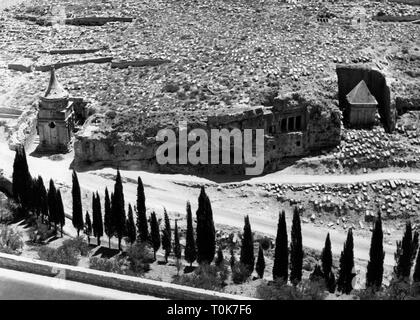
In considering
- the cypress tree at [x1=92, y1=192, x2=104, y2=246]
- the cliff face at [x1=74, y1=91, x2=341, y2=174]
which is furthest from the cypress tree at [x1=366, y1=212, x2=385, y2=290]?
the cypress tree at [x1=92, y1=192, x2=104, y2=246]

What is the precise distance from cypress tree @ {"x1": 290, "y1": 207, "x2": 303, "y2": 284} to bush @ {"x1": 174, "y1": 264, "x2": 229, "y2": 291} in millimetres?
3820

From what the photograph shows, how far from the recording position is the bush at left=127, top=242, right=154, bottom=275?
44.5 metres

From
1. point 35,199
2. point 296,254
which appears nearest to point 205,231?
point 296,254

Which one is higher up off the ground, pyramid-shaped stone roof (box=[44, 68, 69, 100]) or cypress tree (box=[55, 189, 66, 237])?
pyramid-shaped stone roof (box=[44, 68, 69, 100])

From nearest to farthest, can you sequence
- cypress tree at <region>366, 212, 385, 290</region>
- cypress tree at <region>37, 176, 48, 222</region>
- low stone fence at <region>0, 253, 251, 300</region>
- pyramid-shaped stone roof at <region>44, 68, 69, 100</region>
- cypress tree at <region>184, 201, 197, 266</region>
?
low stone fence at <region>0, 253, 251, 300</region> → cypress tree at <region>366, 212, 385, 290</region> → cypress tree at <region>184, 201, 197, 266</region> → cypress tree at <region>37, 176, 48, 222</region> → pyramid-shaped stone roof at <region>44, 68, 69, 100</region>

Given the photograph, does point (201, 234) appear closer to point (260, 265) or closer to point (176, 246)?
point (176, 246)

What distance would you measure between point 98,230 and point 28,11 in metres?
41.2

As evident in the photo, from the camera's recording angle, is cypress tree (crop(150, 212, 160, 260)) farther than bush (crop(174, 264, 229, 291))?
Yes

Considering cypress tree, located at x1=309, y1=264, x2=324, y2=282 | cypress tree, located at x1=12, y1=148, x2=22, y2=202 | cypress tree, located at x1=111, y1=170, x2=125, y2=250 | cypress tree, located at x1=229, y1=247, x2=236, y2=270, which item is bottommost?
cypress tree, located at x1=309, y1=264, x2=324, y2=282

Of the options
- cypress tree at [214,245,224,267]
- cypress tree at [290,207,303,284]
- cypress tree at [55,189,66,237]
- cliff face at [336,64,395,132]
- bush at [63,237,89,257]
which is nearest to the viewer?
cypress tree at [290,207,303,284]

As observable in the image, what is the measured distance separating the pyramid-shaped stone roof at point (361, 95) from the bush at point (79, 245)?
24.2m

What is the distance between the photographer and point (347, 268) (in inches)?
1704

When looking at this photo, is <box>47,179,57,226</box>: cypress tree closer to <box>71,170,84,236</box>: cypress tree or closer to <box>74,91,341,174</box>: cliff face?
<box>71,170,84,236</box>: cypress tree
